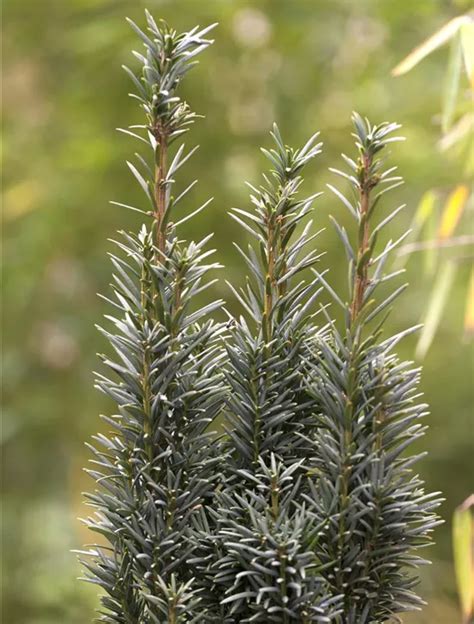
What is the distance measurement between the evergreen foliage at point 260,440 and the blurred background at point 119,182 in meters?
1.55

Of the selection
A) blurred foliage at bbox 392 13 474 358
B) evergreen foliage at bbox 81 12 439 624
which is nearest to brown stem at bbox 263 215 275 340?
evergreen foliage at bbox 81 12 439 624

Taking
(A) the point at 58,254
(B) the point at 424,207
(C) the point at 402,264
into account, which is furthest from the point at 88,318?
(B) the point at 424,207

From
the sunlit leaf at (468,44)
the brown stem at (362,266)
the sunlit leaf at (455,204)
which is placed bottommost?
the brown stem at (362,266)

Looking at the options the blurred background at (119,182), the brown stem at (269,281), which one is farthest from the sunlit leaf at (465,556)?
the blurred background at (119,182)

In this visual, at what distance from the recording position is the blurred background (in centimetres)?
234

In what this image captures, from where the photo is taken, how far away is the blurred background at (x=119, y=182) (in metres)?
2.34

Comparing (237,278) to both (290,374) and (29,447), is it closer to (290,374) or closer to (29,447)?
(29,447)

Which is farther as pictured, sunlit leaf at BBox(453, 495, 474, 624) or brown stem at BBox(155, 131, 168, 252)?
sunlit leaf at BBox(453, 495, 474, 624)

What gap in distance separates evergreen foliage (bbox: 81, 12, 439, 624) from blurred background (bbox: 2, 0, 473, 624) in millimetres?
1549

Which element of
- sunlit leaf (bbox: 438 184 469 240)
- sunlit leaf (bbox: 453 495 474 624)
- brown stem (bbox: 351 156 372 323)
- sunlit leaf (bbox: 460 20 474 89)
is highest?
sunlit leaf (bbox: 460 20 474 89)

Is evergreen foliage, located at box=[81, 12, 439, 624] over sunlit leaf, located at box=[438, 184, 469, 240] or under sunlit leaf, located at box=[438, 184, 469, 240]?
under

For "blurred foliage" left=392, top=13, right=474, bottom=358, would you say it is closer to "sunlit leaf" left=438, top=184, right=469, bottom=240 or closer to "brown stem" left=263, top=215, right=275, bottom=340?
"sunlit leaf" left=438, top=184, right=469, bottom=240

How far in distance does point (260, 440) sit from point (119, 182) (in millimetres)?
1877

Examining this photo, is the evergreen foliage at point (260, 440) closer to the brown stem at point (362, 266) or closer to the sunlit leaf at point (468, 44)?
the brown stem at point (362, 266)
